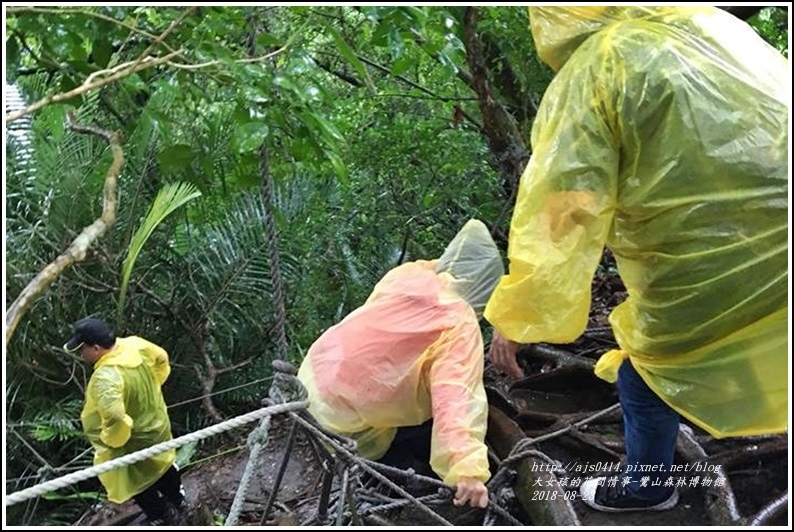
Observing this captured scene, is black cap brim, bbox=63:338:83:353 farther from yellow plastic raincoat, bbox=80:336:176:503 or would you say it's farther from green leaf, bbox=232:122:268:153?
green leaf, bbox=232:122:268:153

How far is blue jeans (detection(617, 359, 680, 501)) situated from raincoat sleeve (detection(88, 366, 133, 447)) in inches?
78.6

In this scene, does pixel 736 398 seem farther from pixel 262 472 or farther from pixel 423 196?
pixel 423 196

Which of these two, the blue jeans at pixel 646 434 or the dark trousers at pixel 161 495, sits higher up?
the blue jeans at pixel 646 434

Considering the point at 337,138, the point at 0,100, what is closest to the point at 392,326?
the point at 337,138

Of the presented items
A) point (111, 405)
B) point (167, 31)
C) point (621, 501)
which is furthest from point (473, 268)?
point (111, 405)

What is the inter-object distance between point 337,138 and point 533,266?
0.63 m

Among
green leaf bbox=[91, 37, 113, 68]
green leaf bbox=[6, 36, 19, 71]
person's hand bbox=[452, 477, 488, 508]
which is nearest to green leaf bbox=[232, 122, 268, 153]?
green leaf bbox=[91, 37, 113, 68]

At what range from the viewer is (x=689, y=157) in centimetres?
175

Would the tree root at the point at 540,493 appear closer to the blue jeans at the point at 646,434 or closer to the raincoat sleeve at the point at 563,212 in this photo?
the blue jeans at the point at 646,434

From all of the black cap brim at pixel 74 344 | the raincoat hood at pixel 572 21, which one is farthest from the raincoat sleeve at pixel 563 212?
the black cap brim at pixel 74 344

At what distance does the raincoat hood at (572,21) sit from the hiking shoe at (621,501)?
53.1 inches

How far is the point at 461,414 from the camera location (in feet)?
7.79

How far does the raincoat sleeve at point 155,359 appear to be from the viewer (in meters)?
3.48

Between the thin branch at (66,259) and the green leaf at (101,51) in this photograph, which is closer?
the thin branch at (66,259)
